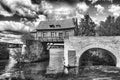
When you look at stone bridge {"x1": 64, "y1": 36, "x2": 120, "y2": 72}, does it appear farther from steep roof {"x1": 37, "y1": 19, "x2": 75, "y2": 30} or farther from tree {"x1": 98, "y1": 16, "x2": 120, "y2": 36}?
tree {"x1": 98, "y1": 16, "x2": 120, "y2": 36}

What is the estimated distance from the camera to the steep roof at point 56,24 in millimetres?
24084

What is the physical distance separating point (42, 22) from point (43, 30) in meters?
3.65

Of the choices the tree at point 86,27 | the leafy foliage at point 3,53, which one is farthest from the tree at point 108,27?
the leafy foliage at point 3,53

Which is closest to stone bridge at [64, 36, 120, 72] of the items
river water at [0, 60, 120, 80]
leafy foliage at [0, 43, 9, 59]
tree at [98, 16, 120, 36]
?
river water at [0, 60, 120, 80]

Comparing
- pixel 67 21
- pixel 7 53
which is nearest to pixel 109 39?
pixel 67 21

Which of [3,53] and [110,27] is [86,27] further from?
[3,53]

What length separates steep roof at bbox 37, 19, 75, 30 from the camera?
2408 centimetres

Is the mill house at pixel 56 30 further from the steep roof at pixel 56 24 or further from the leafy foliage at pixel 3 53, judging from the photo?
the leafy foliage at pixel 3 53

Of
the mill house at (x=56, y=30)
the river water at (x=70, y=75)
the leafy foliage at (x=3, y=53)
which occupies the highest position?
the mill house at (x=56, y=30)

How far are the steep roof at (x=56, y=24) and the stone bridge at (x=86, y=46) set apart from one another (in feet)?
37.2

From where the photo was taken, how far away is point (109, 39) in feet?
39.1

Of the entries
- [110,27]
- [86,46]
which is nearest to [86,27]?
[110,27]

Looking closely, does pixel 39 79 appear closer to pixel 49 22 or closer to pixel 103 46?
pixel 103 46

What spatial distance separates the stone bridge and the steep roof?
1135 centimetres
